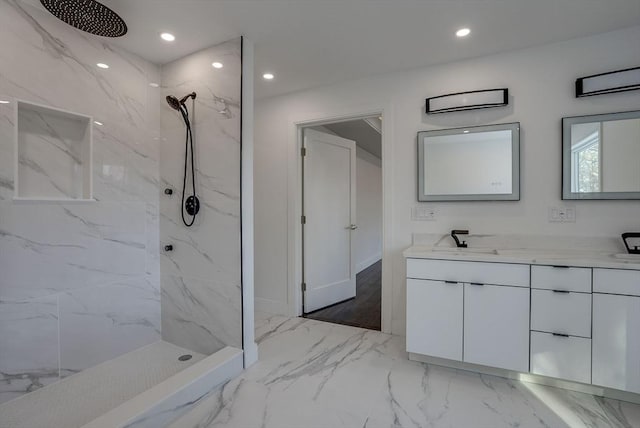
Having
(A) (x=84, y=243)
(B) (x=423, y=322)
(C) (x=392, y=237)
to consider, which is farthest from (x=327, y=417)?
(A) (x=84, y=243)

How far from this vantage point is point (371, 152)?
6117 mm

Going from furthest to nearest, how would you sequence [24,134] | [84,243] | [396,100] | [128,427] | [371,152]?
[371,152] < [396,100] < [84,243] < [24,134] < [128,427]

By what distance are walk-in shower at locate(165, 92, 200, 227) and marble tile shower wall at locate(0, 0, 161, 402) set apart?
0.31 m

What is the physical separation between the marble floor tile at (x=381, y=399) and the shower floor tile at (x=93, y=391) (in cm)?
50

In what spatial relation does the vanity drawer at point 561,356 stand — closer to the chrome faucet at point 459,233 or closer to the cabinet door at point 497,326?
the cabinet door at point 497,326

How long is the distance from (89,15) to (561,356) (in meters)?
3.36

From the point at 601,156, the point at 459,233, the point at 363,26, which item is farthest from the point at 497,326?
the point at 363,26

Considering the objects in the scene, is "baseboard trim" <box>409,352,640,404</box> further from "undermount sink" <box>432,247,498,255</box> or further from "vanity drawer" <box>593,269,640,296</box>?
"undermount sink" <box>432,247,498,255</box>

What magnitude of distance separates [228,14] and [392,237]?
208cm

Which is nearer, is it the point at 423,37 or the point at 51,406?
the point at 51,406

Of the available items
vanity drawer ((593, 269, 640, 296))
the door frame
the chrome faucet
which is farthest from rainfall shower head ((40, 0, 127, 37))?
vanity drawer ((593, 269, 640, 296))

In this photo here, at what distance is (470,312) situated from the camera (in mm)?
2045

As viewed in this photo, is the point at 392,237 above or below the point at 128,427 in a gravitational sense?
above

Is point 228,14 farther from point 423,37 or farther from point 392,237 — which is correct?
point 392,237
